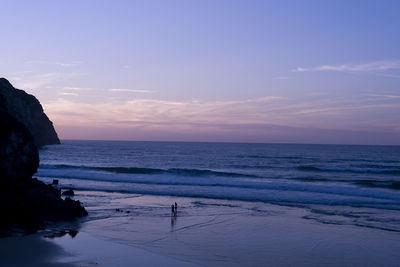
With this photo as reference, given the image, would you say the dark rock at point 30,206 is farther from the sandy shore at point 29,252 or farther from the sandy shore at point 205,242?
the sandy shore at point 29,252

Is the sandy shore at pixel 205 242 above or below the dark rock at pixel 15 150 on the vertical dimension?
below

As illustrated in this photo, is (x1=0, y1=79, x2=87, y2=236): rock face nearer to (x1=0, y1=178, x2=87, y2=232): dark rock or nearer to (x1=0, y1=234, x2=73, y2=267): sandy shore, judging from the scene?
(x1=0, y1=178, x2=87, y2=232): dark rock

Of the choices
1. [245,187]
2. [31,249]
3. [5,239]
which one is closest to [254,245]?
[31,249]

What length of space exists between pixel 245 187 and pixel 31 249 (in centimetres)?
2363

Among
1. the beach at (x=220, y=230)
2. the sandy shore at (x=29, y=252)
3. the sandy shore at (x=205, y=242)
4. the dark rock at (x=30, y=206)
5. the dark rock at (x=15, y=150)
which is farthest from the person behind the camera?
the dark rock at (x=30, y=206)

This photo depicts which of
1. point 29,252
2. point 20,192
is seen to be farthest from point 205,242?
point 20,192

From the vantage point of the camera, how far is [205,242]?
50.9 feet

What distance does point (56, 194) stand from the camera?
20641 millimetres

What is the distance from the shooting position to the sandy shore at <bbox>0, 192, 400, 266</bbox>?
1298 centimetres

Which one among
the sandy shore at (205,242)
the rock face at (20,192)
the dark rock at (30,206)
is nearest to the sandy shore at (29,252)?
the sandy shore at (205,242)

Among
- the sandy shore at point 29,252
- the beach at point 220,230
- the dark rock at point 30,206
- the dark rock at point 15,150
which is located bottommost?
the beach at point 220,230

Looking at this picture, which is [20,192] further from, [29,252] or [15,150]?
[29,252]

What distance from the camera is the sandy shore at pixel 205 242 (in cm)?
1298

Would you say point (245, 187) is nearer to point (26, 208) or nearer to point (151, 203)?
point (151, 203)
